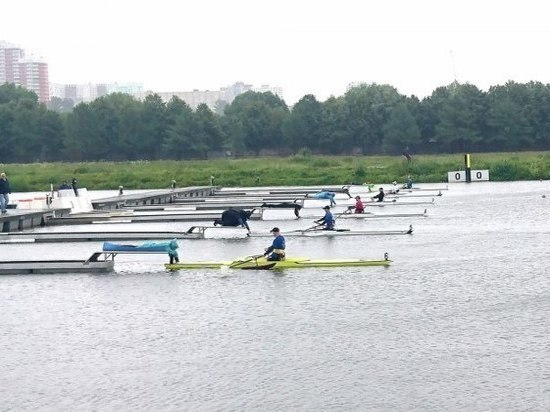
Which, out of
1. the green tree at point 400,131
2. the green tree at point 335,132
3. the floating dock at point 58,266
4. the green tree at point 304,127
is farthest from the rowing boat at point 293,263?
the green tree at point 304,127

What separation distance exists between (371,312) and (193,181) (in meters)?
73.6

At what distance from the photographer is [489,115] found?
12850 centimetres

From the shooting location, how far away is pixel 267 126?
143m

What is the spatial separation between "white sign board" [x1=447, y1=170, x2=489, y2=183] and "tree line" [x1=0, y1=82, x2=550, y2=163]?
35.6 metres

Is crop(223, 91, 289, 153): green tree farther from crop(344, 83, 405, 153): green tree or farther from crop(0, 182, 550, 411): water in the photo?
crop(0, 182, 550, 411): water

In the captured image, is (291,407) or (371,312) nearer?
(291,407)

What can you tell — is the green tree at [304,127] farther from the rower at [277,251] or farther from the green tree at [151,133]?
the rower at [277,251]

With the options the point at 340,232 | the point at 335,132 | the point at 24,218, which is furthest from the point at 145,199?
the point at 335,132

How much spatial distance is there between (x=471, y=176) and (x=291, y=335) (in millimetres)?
67970

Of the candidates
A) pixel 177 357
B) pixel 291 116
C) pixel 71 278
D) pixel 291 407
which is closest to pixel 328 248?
pixel 71 278

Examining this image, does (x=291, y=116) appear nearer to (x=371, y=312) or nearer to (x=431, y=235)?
(x=431, y=235)

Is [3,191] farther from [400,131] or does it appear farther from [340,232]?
[400,131]

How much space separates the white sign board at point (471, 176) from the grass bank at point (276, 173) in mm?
606

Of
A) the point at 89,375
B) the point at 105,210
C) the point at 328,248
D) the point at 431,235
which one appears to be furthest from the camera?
the point at 105,210
